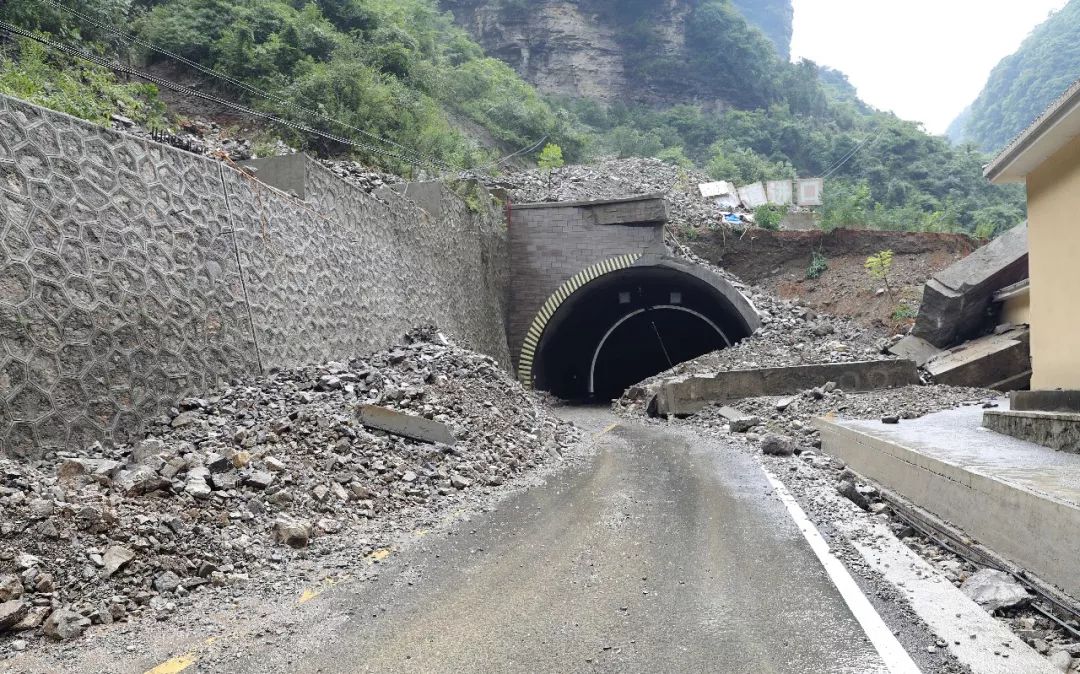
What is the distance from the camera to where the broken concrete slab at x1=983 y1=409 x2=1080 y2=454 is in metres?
6.67

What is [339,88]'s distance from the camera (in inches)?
731

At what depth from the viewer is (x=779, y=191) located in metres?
30.1

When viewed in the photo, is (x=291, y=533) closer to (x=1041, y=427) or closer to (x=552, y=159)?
(x=1041, y=427)

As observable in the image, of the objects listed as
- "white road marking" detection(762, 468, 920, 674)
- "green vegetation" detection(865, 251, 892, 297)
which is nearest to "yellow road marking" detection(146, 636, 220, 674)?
"white road marking" detection(762, 468, 920, 674)

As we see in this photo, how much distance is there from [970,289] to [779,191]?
15.9 m

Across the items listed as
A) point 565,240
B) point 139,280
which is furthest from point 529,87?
point 139,280

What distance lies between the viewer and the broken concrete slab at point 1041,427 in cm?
667

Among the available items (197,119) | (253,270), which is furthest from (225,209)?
(197,119)

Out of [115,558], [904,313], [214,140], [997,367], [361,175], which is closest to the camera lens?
[115,558]

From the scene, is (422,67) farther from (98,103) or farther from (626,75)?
(626,75)

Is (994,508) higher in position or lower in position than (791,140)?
lower

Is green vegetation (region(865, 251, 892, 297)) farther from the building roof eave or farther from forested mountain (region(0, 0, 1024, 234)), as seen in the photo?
the building roof eave

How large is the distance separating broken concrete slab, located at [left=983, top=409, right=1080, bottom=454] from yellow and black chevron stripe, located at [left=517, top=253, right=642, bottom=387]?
47.6ft

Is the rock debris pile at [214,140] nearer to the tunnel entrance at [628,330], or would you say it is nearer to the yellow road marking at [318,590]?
the yellow road marking at [318,590]
